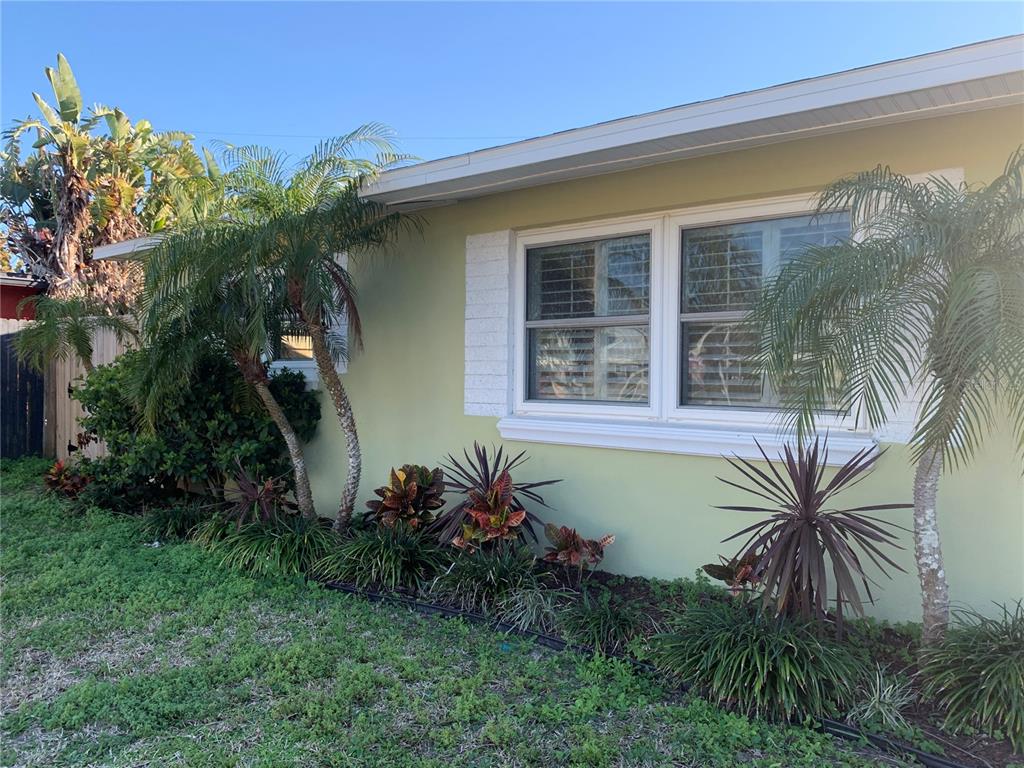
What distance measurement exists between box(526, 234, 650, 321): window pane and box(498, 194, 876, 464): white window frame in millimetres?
A: 79

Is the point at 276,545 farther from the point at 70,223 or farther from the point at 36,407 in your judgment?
the point at 70,223

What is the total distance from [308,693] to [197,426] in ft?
13.9

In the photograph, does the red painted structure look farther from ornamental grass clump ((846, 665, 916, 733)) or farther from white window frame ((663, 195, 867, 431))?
ornamental grass clump ((846, 665, 916, 733))


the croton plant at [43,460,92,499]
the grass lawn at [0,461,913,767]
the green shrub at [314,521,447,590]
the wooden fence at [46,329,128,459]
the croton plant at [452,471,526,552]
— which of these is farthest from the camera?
the wooden fence at [46,329,128,459]

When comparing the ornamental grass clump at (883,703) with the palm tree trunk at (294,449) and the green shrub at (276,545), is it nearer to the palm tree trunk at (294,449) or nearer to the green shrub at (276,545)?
the green shrub at (276,545)

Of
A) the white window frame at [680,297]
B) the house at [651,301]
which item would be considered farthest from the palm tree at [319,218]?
the white window frame at [680,297]

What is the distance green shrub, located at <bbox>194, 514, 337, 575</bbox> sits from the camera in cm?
548

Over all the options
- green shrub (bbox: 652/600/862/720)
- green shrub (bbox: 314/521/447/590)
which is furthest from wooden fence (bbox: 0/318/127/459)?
green shrub (bbox: 652/600/862/720)

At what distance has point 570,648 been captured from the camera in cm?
409

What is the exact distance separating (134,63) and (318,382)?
7.94 meters

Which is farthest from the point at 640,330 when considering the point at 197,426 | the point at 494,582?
the point at 197,426

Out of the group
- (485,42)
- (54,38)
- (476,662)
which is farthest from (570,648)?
(54,38)

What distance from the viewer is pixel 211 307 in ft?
19.2

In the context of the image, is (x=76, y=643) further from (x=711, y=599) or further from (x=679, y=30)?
(x=679, y=30)
